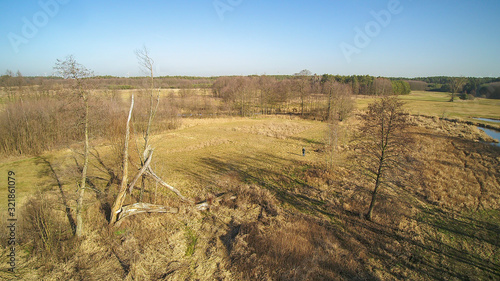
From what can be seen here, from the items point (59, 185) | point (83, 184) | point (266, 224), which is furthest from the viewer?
point (59, 185)

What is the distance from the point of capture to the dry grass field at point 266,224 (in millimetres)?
7480

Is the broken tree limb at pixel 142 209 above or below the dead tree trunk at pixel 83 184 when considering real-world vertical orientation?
below

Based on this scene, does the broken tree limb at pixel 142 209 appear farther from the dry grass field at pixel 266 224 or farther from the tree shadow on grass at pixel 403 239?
the tree shadow on grass at pixel 403 239

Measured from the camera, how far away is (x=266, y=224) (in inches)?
398

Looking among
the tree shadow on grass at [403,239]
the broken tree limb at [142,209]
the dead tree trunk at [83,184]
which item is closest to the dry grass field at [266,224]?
the tree shadow on grass at [403,239]

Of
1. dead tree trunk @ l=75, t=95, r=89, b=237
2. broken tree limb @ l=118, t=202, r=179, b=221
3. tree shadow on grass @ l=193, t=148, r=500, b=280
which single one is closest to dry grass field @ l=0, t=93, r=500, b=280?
tree shadow on grass @ l=193, t=148, r=500, b=280

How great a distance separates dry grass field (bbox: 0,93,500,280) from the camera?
24.5ft

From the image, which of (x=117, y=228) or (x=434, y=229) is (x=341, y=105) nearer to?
(x=434, y=229)

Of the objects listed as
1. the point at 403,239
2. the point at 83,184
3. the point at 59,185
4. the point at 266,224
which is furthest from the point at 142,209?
the point at 403,239

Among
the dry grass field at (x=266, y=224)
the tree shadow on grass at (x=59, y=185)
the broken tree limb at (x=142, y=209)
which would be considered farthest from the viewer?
the broken tree limb at (x=142, y=209)

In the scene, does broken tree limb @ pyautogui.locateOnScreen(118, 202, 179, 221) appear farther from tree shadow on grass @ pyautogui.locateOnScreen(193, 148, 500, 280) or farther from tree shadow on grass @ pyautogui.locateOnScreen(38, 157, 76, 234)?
tree shadow on grass @ pyautogui.locateOnScreen(193, 148, 500, 280)

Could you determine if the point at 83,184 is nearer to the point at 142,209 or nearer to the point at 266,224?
the point at 142,209

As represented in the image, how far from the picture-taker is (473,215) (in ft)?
39.4

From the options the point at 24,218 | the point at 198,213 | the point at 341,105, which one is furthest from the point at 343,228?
the point at 341,105
